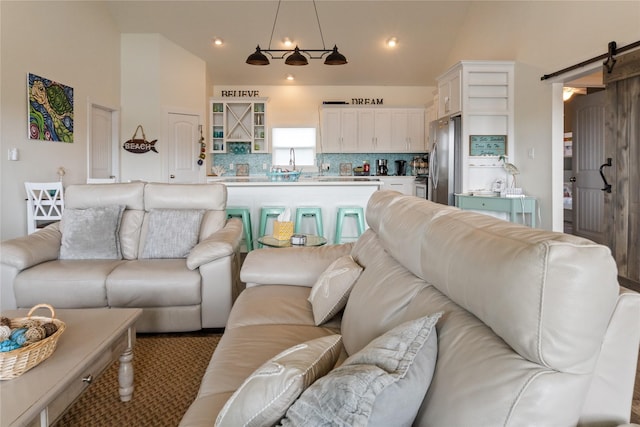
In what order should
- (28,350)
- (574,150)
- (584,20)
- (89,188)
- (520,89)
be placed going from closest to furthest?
1. (28,350)
2. (89,188)
3. (584,20)
4. (520,89)
5. (574,150)

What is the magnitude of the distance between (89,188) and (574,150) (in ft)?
20.7

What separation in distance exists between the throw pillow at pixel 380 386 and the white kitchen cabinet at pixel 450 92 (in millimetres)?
5189

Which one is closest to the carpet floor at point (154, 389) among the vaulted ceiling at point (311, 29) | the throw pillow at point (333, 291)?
the throw pillow at point (333, 291)

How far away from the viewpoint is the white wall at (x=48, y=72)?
4711 mm

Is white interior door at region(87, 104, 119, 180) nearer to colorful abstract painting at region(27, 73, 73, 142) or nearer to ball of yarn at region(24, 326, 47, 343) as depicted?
colorful abstract painting at region(27, 73, 73, 142)

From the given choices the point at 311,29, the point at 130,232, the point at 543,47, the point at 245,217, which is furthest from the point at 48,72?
the point at 543,47

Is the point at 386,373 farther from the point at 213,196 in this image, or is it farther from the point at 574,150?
the point at 574,150

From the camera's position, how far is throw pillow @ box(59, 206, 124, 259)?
134 inches

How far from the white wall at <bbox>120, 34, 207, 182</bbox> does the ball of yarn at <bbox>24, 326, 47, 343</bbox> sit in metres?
6.04

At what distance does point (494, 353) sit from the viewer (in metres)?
0.91

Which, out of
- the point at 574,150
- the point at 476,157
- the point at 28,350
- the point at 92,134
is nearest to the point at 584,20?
the point at 476,157

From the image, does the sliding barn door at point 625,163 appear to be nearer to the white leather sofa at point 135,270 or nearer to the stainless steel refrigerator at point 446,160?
the stainless steel refrigerator at point 446,160

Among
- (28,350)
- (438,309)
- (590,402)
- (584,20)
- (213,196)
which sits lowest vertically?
(28,350)

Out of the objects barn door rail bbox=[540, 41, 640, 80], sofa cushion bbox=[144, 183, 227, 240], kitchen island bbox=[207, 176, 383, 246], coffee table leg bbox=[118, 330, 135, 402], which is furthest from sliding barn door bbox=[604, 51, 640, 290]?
coffee table leg bbox=[118, 330, 135, 402]
